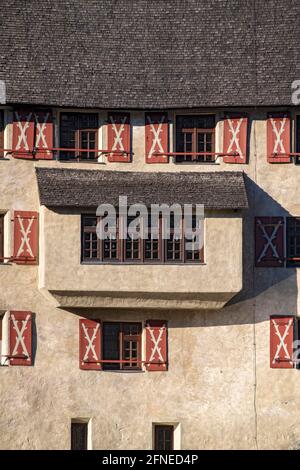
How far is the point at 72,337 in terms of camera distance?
73.7 metres

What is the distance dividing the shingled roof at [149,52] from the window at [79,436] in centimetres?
1028

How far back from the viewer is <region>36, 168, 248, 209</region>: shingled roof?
72.8 m

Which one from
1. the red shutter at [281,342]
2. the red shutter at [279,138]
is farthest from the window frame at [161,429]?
the red shutter at [279,138]

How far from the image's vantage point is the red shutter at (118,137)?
74.4 metres

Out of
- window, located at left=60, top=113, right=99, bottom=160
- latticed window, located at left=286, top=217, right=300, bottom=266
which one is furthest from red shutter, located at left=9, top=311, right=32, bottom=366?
latticed window, located at left=286, top=217, right=300, bottom=266

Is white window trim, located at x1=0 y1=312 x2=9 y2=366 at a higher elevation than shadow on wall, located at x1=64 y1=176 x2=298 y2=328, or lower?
lower

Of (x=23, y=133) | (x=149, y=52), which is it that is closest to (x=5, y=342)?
(x=23, y=133)

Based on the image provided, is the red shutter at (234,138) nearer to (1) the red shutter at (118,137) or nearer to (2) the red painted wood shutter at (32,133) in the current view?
(1) the red shutter at (118,137)

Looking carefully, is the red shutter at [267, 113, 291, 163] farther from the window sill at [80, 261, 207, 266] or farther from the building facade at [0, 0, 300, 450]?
the window sill at [80, 261, 207, 266]

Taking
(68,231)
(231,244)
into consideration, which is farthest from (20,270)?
(231,244)

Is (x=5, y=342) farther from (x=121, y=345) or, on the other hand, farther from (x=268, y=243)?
(x=268, y=243)

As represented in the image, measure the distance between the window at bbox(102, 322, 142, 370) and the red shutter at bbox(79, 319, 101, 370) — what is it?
1.47 feet

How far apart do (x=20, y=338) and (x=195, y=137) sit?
8692 mm

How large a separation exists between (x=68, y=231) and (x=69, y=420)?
607 centimetres
